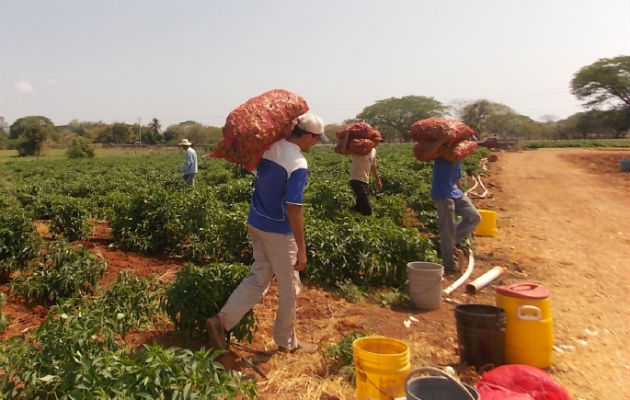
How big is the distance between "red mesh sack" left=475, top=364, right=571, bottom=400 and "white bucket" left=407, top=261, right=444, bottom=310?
1.85 metres

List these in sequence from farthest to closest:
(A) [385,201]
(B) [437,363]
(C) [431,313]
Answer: (A) [385,201]
(C) [431,313]
(B) [437,363]

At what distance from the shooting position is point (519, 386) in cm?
282

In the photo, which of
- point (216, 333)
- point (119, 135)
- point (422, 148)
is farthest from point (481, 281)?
point (119, 135)

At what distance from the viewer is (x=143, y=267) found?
5.96 m

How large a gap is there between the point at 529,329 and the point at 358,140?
4.28 m

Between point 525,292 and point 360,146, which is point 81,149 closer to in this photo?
point 360,146

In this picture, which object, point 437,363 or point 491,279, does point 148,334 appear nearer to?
point 437,363

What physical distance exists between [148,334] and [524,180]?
1649 cm

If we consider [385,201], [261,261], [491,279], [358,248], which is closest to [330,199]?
[385,201]

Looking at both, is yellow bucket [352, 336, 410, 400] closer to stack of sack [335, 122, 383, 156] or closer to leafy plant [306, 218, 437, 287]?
leafy plant [306, 218, 437, 287]

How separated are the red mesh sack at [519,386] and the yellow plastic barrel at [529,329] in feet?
2.55

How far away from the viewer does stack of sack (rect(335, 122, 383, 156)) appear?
732 centimetres

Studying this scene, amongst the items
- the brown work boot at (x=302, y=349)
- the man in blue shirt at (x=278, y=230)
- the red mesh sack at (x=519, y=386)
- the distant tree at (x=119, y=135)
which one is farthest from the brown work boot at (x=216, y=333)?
the distant tree at (x=119, y=135)

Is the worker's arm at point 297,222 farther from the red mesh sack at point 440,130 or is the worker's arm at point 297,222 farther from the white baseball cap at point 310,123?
the red mesh sack at point 440,130
